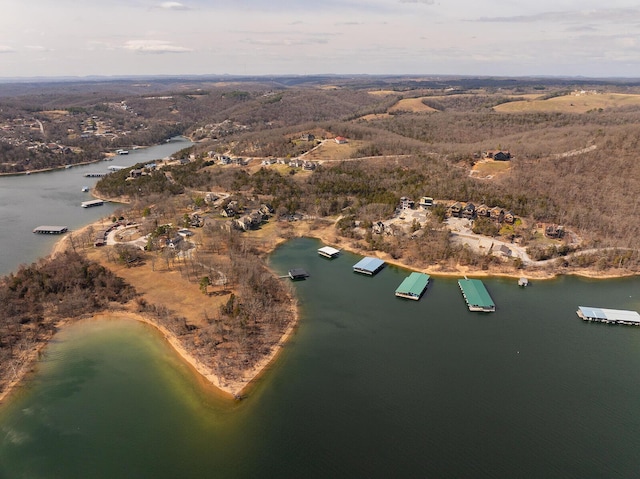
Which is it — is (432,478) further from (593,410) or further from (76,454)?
(76,454)

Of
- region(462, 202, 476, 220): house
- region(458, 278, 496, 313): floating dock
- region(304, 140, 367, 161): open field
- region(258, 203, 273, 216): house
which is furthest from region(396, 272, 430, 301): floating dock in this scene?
region(304, 140, 367, 161): open field

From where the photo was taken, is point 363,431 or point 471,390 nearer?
point 363,431

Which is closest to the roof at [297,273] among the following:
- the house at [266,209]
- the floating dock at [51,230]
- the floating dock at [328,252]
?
the floating dock at [328,252]

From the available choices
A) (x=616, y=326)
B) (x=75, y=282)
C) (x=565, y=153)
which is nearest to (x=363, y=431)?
(x=616, y=326)

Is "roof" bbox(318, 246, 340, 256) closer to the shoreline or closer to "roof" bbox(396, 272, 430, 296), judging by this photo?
the shoreline

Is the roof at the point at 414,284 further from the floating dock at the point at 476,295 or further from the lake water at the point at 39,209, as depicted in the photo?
the lake water at the point at 39,209
